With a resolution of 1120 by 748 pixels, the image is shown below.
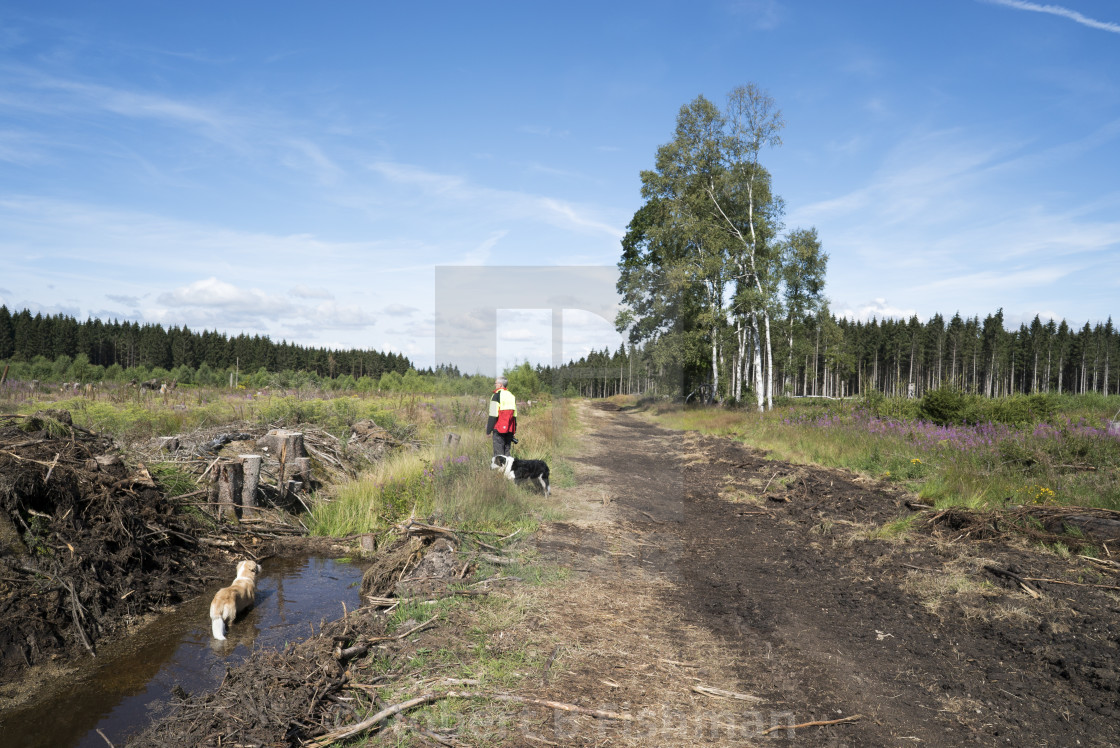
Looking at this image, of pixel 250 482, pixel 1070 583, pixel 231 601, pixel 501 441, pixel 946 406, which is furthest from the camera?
pixel 946 406

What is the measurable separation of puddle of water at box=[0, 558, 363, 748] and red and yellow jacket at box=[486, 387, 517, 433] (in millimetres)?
3879

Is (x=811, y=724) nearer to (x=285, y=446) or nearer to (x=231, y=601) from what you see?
(x=231, y=601)

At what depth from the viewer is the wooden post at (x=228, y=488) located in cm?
825

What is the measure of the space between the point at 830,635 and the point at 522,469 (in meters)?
5.62

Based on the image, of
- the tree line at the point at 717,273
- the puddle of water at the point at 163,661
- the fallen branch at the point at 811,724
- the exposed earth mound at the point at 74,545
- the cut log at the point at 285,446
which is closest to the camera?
the fallen branch at the point at 811,724

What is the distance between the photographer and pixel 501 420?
10227 mm

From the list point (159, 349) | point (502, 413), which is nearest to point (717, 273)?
point (502, 413)

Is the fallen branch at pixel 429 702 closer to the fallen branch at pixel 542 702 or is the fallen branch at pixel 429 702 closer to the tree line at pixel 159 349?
the fallen branch at pixel 542 702

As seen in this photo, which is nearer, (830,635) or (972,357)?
(830,635)

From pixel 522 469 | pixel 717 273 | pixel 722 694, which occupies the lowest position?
pixel 722 694

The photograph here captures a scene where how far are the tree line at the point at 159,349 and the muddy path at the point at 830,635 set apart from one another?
159ft

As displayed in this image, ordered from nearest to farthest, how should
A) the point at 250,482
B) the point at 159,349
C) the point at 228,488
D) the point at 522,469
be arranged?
the point at 228,488, the point at 250,482, the point at 522,469, the point at 159,349

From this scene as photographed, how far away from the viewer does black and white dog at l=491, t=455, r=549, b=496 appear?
30.7ft

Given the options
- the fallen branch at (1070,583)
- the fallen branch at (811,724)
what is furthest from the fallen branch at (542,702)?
the fallen branch at (1070,583)
